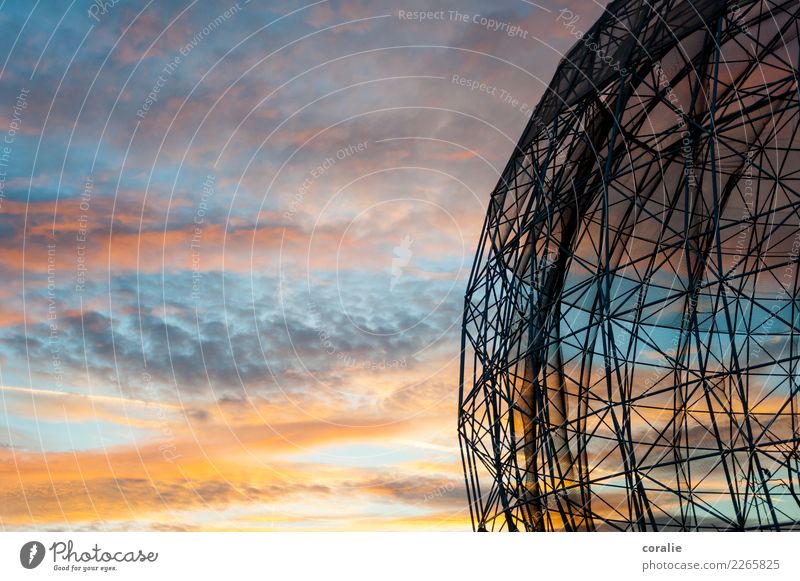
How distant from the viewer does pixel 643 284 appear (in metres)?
28.7

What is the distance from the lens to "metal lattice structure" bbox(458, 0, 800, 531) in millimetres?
24250

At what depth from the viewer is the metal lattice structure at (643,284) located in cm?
2425

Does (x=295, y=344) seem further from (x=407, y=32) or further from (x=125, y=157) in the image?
(x=407, y=32)

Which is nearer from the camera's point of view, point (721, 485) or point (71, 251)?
point (71, 251)

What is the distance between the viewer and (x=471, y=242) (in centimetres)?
3316

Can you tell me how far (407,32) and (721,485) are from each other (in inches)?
728

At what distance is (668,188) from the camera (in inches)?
1129

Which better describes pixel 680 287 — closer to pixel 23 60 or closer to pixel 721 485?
pixel 721 485
